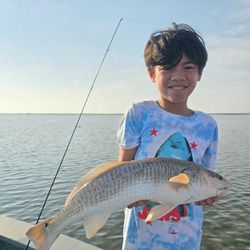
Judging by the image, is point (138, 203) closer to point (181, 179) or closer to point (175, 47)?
point (181, 179)

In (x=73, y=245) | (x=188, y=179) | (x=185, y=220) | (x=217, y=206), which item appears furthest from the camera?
(x=217, y=206)

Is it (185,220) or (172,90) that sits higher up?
(172,90)

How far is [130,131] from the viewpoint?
3016 millimetres

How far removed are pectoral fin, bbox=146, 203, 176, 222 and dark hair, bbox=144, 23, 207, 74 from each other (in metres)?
1.13

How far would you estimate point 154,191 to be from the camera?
2678mm

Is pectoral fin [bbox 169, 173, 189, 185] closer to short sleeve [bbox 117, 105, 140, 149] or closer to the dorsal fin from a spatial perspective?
the dorsal fin

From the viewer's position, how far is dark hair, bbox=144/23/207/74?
9.68ft

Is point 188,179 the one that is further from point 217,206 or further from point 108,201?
point 217,206

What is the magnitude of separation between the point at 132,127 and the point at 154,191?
0.62 meters

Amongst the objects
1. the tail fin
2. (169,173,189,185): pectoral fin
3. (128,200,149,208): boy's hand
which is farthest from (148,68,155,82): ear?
the tail fin

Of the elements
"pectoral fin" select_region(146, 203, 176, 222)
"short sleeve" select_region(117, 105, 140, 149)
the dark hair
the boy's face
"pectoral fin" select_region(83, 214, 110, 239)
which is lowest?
"pectoral fin" select_region(83, 214, 110, 239)

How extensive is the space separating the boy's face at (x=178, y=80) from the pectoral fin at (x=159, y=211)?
902 millimetres

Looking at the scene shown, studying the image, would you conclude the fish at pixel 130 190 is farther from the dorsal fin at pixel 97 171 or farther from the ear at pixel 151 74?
the ear at pixel 151 74

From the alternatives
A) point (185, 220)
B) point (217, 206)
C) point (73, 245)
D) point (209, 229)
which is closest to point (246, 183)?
point (217, 206)
